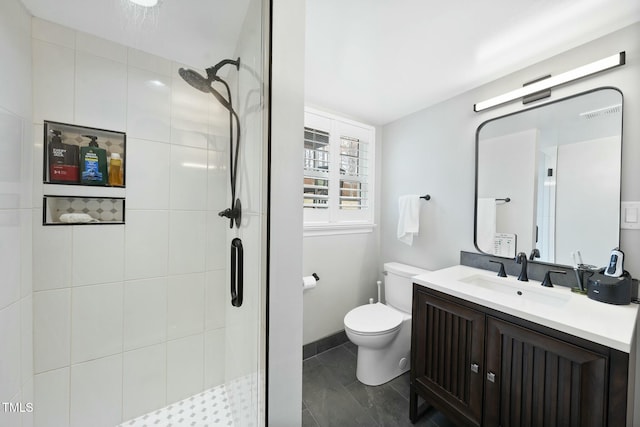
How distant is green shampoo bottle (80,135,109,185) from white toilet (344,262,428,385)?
5.66 ft

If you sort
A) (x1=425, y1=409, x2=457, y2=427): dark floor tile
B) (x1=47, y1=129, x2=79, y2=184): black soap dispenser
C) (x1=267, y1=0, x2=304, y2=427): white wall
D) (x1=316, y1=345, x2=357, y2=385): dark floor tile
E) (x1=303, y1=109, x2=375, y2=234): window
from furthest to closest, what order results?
(x1=303, y1=109, x2=375, y2=234): window < (x1=316, y1=345, x2=357, y2=385): dark floor tile < (x1=425, y1=409, x2=457, y2=427): dark floor tile < (x1=47, y1=129, x2=79, y2=184): black soap dispenser < (x1=267, y1=0, x2=304, y2=427): white wall

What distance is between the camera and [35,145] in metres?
1.04

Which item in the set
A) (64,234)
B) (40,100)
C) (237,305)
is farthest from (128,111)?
(237,305)

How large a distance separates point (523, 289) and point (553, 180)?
2.24ft

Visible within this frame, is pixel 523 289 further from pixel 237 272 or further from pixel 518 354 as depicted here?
pixel 237 272

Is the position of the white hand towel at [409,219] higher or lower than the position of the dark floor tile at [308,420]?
higher

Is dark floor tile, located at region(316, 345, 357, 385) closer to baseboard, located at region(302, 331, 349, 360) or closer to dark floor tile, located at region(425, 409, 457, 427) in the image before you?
baseboard, located at region(302, 331, 349, 360)

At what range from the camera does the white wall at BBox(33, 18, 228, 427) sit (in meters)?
1.08

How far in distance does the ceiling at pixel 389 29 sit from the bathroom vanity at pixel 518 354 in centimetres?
136

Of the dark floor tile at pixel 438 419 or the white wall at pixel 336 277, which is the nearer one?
the dark floor tile at pixel 438 419

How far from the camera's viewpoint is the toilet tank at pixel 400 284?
6.44 feet

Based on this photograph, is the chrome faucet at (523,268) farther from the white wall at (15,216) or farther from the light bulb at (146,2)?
the white wall at (15,216)

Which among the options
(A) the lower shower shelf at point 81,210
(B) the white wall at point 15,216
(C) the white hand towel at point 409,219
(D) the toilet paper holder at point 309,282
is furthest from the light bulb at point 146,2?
(C) the white hand towel at point 409,219

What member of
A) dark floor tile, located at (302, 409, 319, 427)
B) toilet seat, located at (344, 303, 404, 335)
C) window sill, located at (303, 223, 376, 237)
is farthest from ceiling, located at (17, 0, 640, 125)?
dark floor tile, located at (302, 409, 319, 427)
